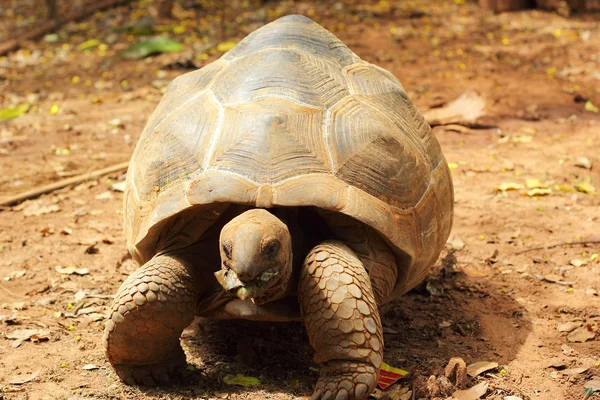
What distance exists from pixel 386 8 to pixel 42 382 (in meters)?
8.14

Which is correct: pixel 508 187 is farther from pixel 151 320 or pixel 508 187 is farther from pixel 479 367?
pixel 151 320

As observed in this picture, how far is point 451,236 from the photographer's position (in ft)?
14.0

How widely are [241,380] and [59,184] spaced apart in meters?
2.72

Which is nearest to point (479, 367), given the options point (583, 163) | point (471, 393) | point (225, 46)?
point (471, 393)

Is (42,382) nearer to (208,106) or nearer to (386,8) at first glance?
(208,106)

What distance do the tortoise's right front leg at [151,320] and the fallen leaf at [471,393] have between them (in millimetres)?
1018

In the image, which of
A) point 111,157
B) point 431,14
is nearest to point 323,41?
point 111,157

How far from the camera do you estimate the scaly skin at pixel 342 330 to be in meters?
2.49

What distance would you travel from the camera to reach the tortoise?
2512 mm

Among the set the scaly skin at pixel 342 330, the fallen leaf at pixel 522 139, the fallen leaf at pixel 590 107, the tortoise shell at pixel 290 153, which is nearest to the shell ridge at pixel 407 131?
the tortoise shell at pixel 290 153

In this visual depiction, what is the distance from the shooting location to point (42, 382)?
276cm

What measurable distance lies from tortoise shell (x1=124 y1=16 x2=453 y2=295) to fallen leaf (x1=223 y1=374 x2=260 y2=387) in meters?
0.54

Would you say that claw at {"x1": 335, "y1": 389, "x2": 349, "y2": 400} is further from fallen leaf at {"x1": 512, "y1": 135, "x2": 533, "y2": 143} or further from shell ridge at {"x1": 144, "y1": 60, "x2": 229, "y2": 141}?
fallen leaf at {"x1": 512, "y1": 135, "x2": 533, "y2": 143}

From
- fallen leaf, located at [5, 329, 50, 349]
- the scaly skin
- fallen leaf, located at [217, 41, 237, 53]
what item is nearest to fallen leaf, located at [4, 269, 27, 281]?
fallen leaf, located at [5, 329, 50, 349]
